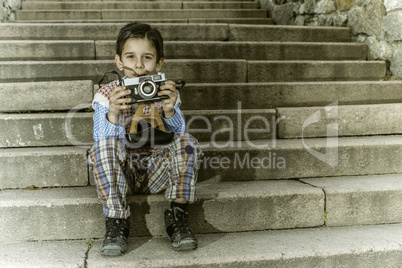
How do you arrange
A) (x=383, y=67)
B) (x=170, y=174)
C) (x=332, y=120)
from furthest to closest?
(x=383, y=67) < (x=332, y=120) < (x=170, y=174)

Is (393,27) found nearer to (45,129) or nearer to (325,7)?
(325,7)

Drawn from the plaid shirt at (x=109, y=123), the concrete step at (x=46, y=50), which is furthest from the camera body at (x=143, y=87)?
the concrete step at (x=46, y=50)

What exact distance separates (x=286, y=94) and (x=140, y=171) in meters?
1.54

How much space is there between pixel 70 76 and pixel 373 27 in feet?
9.47

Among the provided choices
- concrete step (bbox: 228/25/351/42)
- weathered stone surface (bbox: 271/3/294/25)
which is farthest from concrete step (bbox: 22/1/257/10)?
concrete step (bbox: 228/25/351/42)

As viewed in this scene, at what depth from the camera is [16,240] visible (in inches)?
74.3

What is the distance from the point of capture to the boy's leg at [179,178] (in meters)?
1.79

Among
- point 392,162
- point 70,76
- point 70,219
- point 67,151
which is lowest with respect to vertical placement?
point 70,219

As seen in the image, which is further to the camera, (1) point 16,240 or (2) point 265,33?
(2) point 265,33

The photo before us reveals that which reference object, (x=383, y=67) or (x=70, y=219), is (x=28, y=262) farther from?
(x=383, y=67)

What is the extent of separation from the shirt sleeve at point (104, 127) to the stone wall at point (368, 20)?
8.69 feet

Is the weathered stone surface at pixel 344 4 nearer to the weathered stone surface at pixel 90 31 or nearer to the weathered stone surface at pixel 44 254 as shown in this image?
the weathered stone surface at pixel 90 31

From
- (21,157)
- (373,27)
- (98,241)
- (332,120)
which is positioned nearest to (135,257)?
(98,241)

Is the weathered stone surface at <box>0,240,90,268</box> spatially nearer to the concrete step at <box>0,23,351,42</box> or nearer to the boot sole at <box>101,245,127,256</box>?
the boot sole at <box>101,245,127,256</box>
